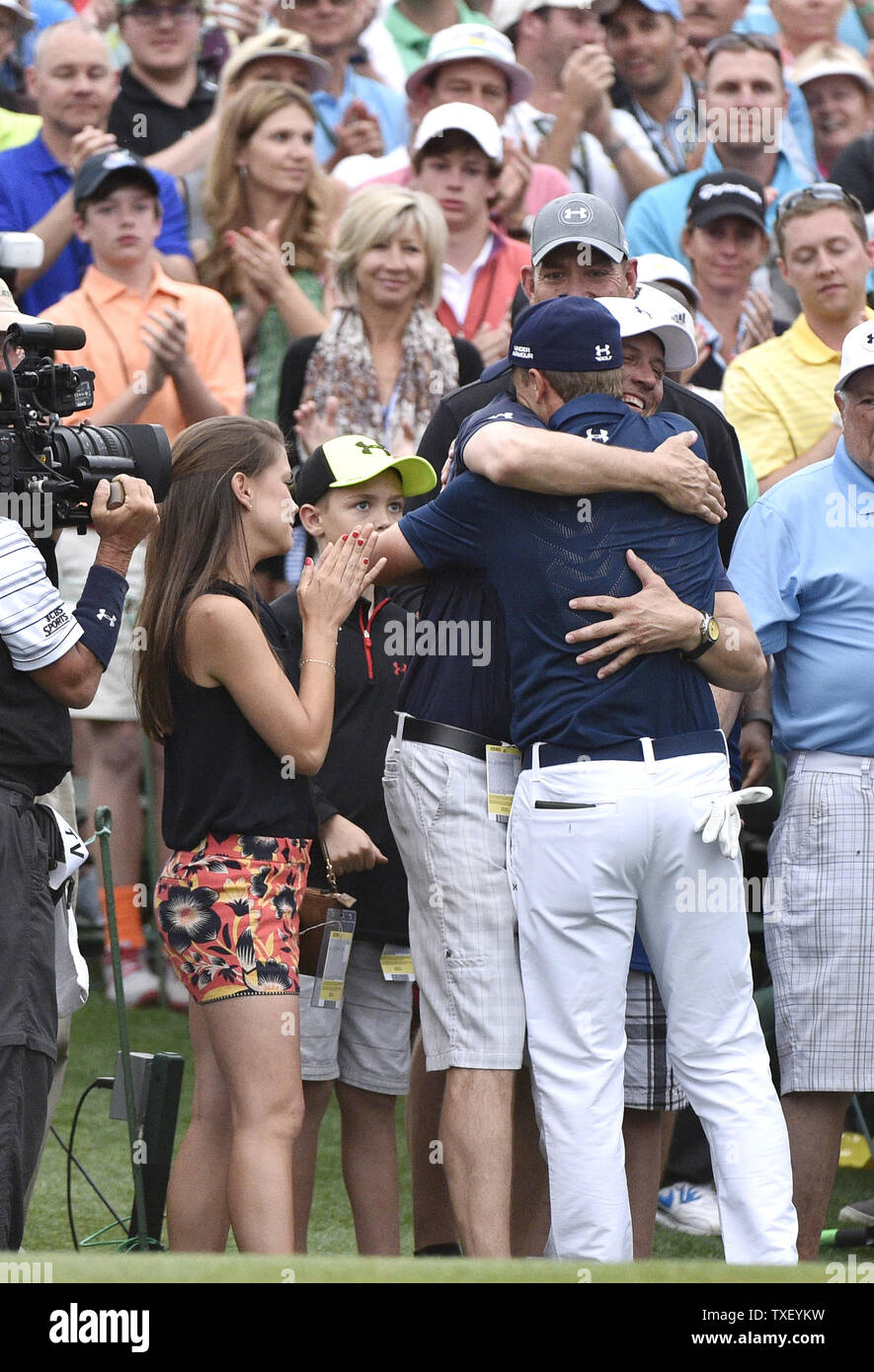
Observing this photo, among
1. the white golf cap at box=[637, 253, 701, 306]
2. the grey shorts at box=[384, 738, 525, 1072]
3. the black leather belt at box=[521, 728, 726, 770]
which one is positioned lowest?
the grey shorts at box=[384, 738, 525, 1072]

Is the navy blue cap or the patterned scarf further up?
the patterned scarf

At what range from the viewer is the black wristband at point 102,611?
148 inches

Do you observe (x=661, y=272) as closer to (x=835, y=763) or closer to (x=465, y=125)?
(x=465, y=125)

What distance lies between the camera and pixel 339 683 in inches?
186

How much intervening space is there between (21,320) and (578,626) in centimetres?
124

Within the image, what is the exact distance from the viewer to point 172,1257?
281 cm

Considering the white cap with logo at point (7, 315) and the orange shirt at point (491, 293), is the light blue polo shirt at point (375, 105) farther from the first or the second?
the white cap with logo at point (7, 315)

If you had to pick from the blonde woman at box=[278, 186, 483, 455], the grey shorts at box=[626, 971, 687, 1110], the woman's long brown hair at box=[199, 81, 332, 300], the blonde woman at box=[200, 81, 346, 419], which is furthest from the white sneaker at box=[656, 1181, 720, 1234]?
the woman's long brown hair at box=[199, 81, 332, 300]

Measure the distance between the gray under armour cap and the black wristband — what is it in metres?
1.37

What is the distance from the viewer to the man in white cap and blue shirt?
4.53 metres

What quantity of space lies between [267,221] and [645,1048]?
4001 millimetres

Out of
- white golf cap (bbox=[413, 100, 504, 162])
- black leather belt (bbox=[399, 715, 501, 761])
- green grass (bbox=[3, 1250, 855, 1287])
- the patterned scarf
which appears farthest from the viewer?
white golf cap (bbox=[413, 100, 504, 162])

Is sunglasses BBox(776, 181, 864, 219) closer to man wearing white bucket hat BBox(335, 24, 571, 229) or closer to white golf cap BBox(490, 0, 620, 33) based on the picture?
man wearing white bucket hat BBox(335, 24, 571, 229)
